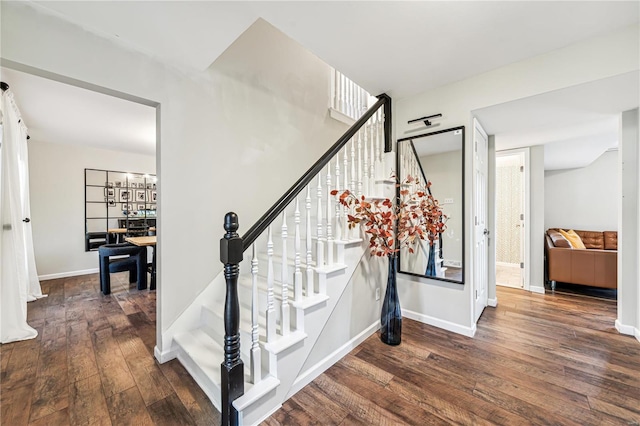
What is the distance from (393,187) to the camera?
2713 mm

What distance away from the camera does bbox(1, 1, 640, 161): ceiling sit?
5.22 ft

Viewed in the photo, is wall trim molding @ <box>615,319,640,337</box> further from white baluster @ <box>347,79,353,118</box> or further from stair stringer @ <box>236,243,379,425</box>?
white baluster @ <box>347,79,353,118</box>

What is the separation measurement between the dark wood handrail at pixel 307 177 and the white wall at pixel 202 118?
→ 764mm

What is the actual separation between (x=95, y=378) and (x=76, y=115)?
323 cm

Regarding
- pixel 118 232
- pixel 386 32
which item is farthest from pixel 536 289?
pixel 118 232

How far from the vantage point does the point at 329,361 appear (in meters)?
1.95

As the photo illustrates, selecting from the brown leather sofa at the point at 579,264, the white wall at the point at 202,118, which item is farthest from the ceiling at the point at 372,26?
the brown leather sofa at the point at 579,264

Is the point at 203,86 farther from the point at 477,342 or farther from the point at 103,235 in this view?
the point at 103,235

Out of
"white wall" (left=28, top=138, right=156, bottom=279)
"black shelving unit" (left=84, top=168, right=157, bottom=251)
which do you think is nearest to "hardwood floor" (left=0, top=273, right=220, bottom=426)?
"white wall" (left=28, top=138, right=156, bottom=279)

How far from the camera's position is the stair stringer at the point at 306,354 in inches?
56.5

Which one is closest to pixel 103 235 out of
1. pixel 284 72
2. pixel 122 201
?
pixel 122 201

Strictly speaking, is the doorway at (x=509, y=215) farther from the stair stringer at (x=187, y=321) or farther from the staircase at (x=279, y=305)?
the stair stringer at (x=187, y=321)

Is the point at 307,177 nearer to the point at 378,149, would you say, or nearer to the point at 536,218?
the point at 378,149

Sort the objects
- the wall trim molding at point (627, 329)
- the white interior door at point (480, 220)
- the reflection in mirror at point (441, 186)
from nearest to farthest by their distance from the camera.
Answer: the wall trim molding at point (627, 329) < the reflection in mirror at point (441, 186) < the white interior door at point (480, 220)
